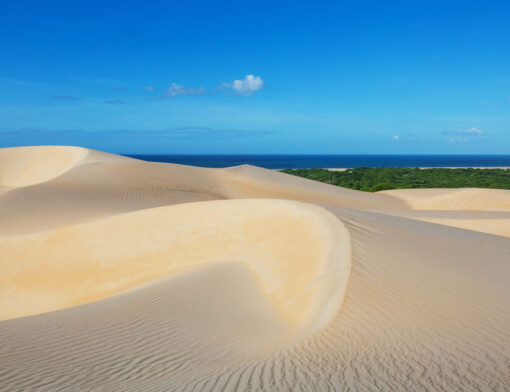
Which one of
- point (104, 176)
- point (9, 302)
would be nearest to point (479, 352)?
point (9, 302)

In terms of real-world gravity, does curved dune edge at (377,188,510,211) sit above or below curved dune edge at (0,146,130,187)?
below

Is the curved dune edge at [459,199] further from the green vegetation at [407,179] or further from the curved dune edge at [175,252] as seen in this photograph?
the curved dune edge at [175,252]

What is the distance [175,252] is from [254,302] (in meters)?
4.88

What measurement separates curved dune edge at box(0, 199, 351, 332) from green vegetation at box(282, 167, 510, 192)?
3043 cm

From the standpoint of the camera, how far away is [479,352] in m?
5.41

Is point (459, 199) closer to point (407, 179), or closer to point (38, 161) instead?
point (407, 179)

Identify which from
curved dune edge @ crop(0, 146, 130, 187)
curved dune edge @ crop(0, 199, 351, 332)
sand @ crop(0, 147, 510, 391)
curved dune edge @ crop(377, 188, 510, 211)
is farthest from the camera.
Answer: curved dune edge @ crop(0, 146, 130, 187)

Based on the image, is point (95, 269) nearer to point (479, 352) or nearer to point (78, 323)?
point (78, 323)

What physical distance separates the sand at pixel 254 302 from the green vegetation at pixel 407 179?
26.4 metres

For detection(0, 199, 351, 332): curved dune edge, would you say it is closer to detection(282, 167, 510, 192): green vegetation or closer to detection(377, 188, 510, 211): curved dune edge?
detection(377, 188, 510, 211): curved dune edge

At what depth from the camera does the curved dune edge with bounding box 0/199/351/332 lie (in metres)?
9.10

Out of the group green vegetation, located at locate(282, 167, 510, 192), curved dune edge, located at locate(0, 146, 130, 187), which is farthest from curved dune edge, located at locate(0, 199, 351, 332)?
green vegetation, located at locate(282, 167, 510, 192)

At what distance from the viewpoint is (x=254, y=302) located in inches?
325

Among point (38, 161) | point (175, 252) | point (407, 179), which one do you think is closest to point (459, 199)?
point (407, 179)
